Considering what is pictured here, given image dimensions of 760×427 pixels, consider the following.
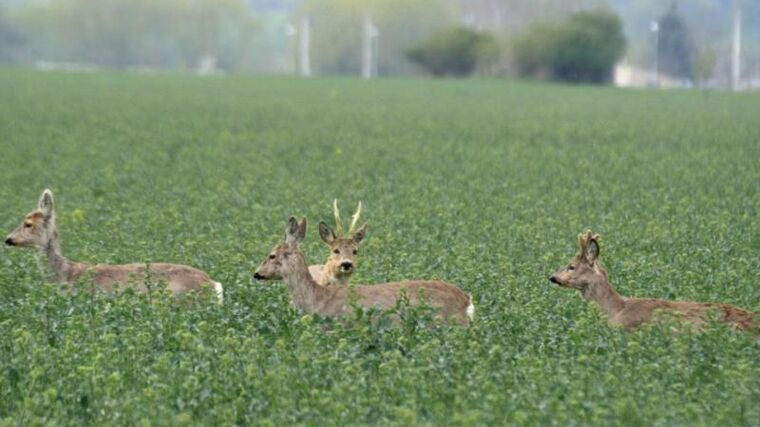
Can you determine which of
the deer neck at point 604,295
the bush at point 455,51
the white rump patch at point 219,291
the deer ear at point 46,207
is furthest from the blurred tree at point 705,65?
the white rump patch at point 219,291

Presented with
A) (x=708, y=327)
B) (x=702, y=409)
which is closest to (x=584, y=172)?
(x=708, y=327)

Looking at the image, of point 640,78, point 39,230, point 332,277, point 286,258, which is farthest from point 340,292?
point 640,78

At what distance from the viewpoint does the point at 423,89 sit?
73.8m

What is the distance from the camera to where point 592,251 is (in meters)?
12.7

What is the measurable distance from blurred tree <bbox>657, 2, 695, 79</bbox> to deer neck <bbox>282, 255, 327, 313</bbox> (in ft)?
386

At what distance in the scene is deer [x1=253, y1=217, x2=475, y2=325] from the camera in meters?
11.8

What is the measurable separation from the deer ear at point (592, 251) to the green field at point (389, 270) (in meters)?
0.37

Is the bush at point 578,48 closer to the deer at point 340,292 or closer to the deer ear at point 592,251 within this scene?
the deer ear at point 592,251

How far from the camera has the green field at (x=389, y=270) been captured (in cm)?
936

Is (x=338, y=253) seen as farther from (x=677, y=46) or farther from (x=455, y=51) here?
(x=677, y=46)

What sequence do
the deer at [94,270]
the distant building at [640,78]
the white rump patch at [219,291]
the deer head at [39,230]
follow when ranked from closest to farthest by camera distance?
the white rump patch at [219,291]
the deer at [94,270]
the deer head at [39,230]
the distant building at [640,78]

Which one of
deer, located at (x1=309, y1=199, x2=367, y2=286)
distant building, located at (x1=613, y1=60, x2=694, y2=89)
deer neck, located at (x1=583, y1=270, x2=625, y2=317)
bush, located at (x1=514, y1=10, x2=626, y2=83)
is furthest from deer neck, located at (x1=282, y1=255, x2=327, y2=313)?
distant building, located at (x1=613, y1=60, x2=694, y2=89)

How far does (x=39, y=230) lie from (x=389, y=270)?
2852 millimetres

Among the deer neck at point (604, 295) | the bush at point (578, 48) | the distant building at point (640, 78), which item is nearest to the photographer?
A: the deer neck at point (604, 295)
